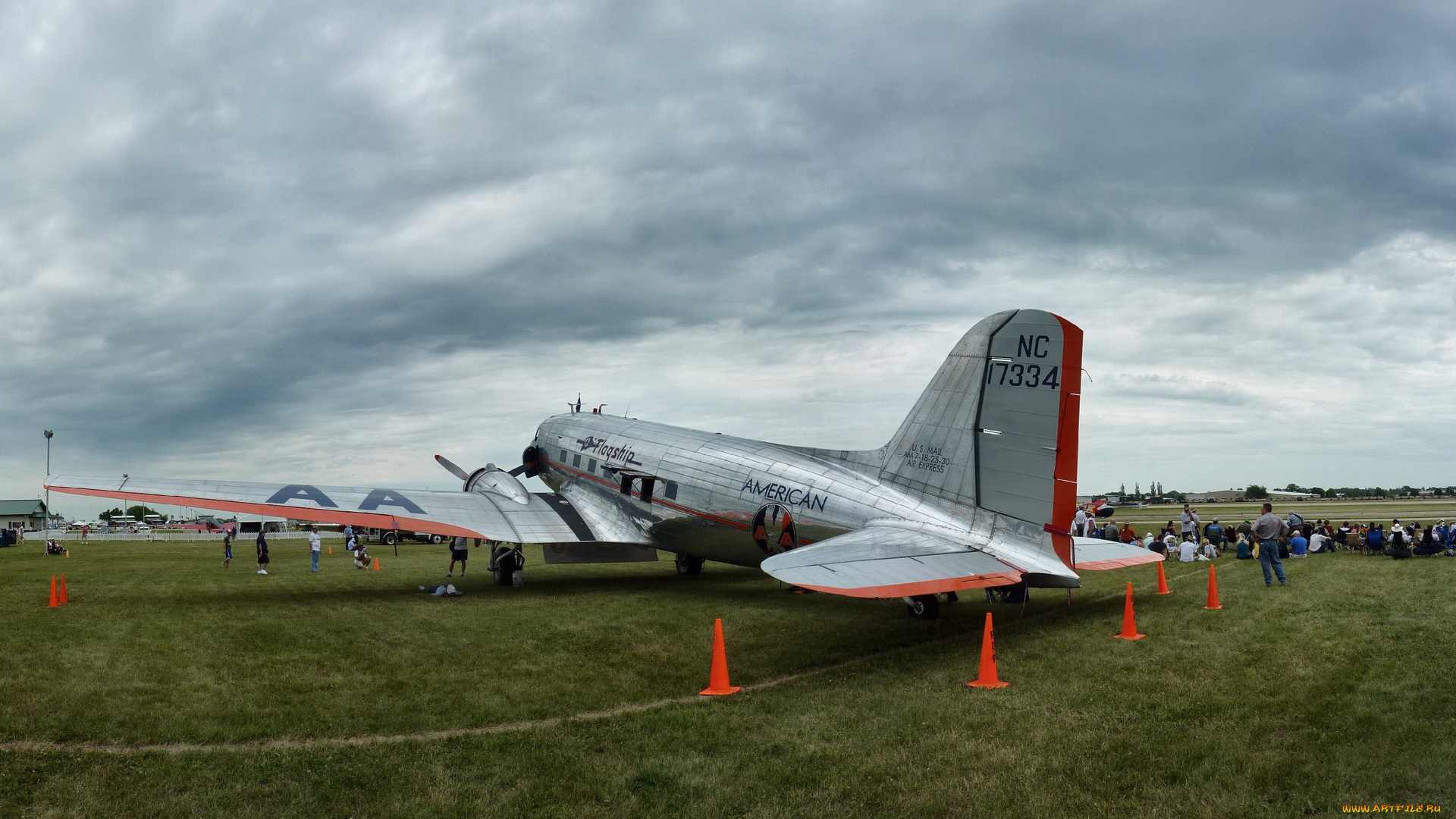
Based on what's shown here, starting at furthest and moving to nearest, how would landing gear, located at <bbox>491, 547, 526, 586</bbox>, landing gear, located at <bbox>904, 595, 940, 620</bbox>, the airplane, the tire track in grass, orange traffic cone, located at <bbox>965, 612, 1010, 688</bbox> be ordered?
landing gear, located at <bbox>491, 547, 526, 586</bbox> < landing gear, located at <bbox>904, 595, 940, 620</bbox> < the airplane < orange traffic cone, located at <bbox>965, 612, 1010, 688</bbox> < the tire track in grass

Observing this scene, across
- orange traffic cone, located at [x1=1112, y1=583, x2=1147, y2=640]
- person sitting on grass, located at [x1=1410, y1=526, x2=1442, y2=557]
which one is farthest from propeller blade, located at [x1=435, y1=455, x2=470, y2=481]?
person sitting on grass, located at [x1=1410, y1=526, x2=1442, y2=557]

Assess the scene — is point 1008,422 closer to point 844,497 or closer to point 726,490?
point 844,497

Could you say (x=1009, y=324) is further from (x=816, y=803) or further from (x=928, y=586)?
(x=816, y=803)

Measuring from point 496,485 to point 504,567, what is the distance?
3.41 meters

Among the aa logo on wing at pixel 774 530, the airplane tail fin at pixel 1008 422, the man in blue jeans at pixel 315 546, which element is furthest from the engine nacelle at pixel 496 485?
the airplane tail fin at pixel 1008 422

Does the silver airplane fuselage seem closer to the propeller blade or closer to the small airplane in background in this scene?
the propeller blade

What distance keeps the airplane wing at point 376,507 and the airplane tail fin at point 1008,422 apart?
1081 cm

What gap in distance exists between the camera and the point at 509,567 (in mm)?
22281

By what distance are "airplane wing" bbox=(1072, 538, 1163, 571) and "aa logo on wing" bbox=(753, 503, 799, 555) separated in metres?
5.29

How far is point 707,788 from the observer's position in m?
6.88

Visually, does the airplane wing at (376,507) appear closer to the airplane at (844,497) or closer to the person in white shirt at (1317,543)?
the airplane at (844,497)

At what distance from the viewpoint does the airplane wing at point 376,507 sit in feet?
60.4

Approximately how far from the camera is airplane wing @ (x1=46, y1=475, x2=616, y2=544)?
725 inches

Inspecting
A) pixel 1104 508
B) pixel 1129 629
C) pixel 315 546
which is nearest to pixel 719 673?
pixel 1129 629
